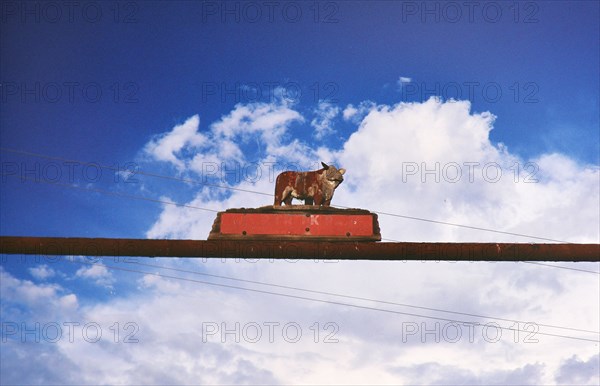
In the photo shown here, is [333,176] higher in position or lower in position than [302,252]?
higher

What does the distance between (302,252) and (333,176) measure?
1.40 m

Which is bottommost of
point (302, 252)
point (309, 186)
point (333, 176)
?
point (302, 252)

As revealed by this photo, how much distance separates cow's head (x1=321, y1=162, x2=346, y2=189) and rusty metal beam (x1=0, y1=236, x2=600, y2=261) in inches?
44.5

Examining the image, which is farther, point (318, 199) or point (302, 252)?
point (318, 199)

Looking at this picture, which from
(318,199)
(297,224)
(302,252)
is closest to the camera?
(302,252)

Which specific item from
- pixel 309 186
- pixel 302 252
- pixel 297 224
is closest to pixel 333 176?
pixel 309 186

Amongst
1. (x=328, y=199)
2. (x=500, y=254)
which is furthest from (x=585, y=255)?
(x=328, y=199)

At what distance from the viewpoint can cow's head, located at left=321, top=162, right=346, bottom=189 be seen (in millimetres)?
6684

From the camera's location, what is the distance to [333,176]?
669 cm

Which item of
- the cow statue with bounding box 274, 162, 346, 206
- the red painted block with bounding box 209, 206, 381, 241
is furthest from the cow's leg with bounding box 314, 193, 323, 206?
the red painted block with bounding box 209, 206, 381, 241

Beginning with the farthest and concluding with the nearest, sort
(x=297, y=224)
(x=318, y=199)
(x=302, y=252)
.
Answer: (x=318, y=199), (x=297, y=224), (x=302, y=252)

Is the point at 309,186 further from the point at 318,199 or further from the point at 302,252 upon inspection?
the point at 302,252

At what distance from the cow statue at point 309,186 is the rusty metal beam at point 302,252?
3.08 ft

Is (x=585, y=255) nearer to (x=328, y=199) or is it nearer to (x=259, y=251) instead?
(x=328, y=199)
